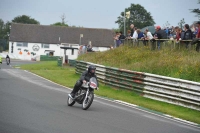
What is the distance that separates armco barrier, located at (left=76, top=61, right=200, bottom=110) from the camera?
1775 cm

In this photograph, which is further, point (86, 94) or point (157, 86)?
point (157, 86)

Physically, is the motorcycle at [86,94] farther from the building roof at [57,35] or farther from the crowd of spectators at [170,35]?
the building roof at [57,35]

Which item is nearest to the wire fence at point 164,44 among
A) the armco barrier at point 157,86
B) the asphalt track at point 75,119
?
the armco barrier at point 157,86

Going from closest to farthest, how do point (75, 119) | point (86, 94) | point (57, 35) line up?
point (75, 119), point (86, 94), point (57, 35)

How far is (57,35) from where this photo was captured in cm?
11288

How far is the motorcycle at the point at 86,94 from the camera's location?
1541 cm

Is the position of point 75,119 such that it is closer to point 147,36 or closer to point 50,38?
point 147,36

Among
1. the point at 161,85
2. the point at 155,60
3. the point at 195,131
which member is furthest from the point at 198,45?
the point at 195,131

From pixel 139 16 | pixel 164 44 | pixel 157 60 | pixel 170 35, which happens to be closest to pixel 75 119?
pixel 157 60

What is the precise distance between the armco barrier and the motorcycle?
13.6ft

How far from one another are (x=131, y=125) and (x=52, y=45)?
99.5 meters

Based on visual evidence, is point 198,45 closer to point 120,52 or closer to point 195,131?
point 120,52

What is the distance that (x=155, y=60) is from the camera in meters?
25.2

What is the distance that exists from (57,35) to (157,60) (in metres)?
89.1
